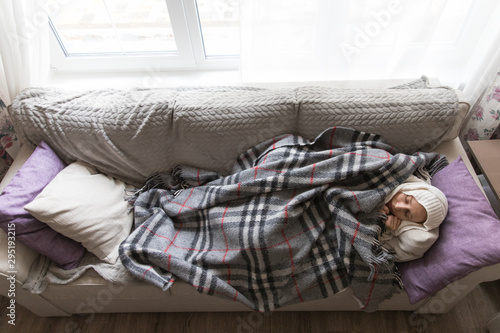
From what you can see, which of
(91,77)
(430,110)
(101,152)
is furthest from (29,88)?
(430,110)

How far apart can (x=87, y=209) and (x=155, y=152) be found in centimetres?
35

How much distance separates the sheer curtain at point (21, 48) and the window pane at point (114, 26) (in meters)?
0.28

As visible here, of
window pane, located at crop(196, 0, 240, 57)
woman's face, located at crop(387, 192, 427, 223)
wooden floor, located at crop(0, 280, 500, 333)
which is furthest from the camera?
window pane, located at crop(196, 0, 240, 57)

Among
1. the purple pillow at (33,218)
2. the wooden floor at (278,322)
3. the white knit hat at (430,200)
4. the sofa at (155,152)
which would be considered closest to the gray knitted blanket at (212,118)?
the sofa at (155,152)

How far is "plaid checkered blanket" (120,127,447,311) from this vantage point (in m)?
1.11

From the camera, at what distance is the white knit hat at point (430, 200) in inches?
41.2

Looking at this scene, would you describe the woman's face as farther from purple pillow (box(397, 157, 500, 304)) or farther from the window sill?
the window sill

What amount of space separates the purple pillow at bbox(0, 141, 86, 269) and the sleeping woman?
117cm

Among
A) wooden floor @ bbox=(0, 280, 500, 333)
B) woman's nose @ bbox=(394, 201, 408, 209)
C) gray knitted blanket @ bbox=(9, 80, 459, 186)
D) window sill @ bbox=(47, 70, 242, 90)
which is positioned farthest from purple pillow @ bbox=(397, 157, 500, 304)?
window sill @ bbox=(47, 70, 242, 90)

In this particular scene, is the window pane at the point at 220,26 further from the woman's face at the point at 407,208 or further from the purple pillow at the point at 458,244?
the purple pillow at the point at 458,244

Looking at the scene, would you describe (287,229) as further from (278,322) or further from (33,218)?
(33,218)

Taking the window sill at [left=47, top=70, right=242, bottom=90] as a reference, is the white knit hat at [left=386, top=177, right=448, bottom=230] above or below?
below

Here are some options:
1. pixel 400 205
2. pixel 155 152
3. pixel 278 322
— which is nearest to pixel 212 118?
pixel 155 152

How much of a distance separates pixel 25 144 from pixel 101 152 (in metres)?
0.36
